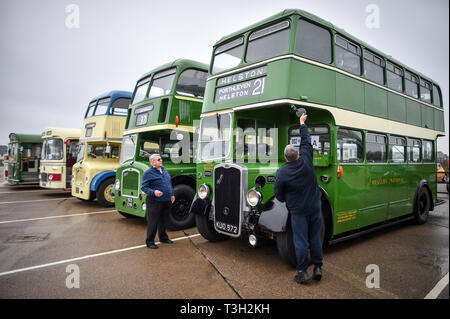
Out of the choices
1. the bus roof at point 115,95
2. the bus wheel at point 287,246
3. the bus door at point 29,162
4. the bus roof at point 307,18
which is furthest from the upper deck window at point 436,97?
the bus door at point 29,162

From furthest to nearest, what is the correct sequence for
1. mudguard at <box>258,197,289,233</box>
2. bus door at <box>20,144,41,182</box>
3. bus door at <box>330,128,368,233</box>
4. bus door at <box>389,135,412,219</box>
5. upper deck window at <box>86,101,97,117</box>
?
bus door at <box>20,144,41,182</box> → upper deck window at <box>86,101,97,117</box> → bus door at <box>389,135,412,219</box> → bus door at <box>330,128,368,233</box> → mudguard at <box>258,197,289,233</box>

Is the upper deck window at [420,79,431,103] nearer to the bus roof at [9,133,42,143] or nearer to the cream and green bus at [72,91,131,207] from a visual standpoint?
the cream and green bus at [72,91,131,207]

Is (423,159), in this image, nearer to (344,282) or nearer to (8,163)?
(344,282)

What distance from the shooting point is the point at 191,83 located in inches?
296

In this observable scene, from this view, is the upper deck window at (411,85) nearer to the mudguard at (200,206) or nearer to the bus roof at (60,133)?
the mudguard at (200,206)

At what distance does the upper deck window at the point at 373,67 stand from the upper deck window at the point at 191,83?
4.03 m

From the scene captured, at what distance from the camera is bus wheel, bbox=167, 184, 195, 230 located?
22.0 ft

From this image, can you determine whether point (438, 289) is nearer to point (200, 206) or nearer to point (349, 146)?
point (349, 146)

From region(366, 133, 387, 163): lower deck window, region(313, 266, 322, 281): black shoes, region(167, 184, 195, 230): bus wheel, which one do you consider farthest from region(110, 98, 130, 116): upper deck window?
region(313, 266, 322, 281): black shoes

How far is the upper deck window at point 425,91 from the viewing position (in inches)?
304

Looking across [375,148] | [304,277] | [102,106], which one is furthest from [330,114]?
[102,106]

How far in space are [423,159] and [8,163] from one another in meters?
20.6

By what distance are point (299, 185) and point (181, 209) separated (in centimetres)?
391

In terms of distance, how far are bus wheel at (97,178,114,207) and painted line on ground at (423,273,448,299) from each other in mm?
9199
